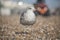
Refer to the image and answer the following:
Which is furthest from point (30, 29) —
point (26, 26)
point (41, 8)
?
point (41, 8)

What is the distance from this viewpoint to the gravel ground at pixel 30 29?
1264mm

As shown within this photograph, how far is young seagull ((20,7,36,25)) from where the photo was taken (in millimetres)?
1272

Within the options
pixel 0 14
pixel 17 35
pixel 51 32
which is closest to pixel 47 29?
pixel 51 32

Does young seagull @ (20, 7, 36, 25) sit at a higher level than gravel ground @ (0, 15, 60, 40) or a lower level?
higher

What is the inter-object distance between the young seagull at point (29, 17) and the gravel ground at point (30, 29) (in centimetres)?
3

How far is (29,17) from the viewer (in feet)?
4.18

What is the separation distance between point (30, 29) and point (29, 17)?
109 millimetres

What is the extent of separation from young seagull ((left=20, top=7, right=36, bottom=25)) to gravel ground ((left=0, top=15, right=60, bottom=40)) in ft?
0.11

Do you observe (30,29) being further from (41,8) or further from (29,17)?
(41,8)

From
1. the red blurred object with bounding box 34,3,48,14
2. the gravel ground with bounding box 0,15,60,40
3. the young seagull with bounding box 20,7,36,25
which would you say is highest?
the red blurred object with bounding box 34,3,48,14

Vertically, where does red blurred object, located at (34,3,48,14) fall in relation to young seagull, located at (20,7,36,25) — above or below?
above

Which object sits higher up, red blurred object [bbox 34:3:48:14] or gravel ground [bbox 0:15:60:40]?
red blurred object [bbox 34:3:48:14]

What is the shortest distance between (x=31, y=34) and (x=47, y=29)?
0.15 meters

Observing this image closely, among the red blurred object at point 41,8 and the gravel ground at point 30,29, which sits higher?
the red blurred object at point 41,8
